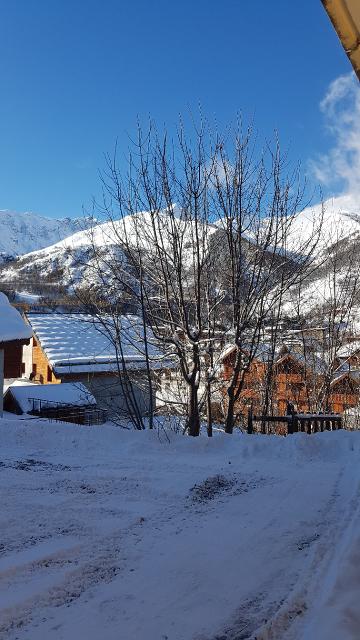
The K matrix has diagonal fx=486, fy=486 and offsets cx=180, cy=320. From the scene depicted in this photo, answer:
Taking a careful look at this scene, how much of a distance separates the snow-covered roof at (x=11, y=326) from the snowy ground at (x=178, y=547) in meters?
8.22

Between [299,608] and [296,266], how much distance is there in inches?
318

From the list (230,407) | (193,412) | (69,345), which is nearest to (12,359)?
(193,412)

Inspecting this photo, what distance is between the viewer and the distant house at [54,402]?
19016 mm

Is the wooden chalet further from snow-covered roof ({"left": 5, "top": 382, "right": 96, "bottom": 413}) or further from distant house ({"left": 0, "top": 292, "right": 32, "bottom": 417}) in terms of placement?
distant house ({"left": 0, "top": 292, "right": 32, "bottom": 417})

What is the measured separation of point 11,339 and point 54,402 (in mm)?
6569

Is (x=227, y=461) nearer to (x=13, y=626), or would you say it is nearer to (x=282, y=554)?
(x=282, y=554)

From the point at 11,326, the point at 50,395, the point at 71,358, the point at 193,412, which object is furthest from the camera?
the point at 71,358

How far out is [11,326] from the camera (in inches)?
563

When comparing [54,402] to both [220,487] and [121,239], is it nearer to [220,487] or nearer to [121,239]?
[121,239]

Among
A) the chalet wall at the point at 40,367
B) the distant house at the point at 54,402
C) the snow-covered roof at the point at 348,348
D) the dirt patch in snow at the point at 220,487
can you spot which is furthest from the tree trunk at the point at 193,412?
the chalet wall at the point at 40,367

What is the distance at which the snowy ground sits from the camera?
8.12ft

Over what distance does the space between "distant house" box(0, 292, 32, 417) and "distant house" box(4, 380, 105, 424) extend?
404 centimetres

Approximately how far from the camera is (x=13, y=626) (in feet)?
8.06

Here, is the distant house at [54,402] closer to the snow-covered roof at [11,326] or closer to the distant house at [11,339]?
the distant house at [11,339]
